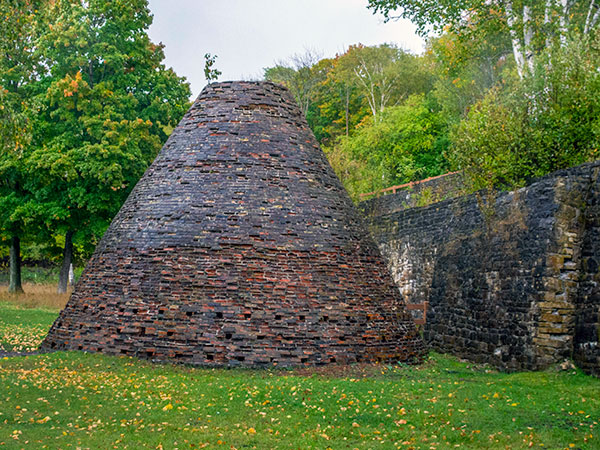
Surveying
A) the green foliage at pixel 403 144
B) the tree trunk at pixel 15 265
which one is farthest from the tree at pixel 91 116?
the green foliage at pixel 403 144

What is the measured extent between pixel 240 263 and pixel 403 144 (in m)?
23.6

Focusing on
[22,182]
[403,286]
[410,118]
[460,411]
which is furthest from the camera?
[410,118]

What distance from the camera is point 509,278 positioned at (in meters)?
12.0

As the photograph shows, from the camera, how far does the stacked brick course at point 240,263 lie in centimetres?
1052

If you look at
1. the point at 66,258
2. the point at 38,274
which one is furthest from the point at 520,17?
the point at 38,274

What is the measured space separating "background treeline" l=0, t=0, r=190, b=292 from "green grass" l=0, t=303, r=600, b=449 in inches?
489

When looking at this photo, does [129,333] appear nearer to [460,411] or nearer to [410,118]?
[460,411]

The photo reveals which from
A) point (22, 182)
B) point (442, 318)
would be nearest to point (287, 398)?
point (442, 318)

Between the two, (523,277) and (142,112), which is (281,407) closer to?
(523,277)

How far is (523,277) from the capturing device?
1156 centimetres

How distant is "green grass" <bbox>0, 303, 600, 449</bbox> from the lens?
6746 millimetres

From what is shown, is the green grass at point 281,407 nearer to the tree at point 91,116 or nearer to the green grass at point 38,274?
the tree at point 91,116

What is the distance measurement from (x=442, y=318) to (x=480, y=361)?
6.82ft

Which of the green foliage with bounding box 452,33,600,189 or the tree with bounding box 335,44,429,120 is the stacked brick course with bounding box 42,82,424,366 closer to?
the green foliage with bounding box 452,33,600,189
